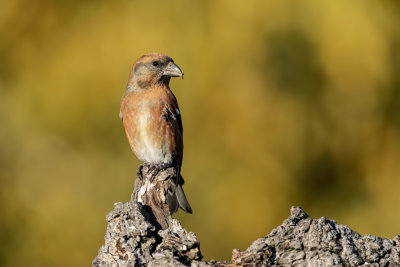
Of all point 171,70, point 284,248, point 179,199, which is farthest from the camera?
point 171,70

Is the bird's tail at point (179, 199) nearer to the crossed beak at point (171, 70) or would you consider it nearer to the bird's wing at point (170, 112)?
the bird's wing at point (170, 112)

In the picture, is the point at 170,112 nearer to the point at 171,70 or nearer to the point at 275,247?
the point at 171,70

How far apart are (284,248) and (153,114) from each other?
2688 mm

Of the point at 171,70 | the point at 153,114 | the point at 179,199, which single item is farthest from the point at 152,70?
the point at 179,199

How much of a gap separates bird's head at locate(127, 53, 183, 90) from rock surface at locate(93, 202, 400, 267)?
99.9 inches

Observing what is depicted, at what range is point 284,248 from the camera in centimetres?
354

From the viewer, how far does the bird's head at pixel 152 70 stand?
5.94m

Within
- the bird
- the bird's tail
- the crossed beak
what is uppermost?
the crossed beak

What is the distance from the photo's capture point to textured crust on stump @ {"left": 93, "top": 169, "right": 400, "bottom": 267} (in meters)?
3.50

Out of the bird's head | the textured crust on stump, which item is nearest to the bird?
the bird's head

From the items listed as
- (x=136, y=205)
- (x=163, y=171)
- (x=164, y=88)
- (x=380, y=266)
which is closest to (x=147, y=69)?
(x=164, y=88)

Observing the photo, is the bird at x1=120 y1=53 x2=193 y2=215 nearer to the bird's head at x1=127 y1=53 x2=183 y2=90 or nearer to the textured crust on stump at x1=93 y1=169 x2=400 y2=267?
the bird's head at x1=127 y1=53 x2=183 y2=90

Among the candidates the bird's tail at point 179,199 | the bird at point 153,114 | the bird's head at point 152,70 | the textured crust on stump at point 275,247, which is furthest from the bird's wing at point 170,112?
the textured crust on stump at point 275,247

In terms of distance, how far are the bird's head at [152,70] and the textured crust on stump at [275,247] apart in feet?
8.02
